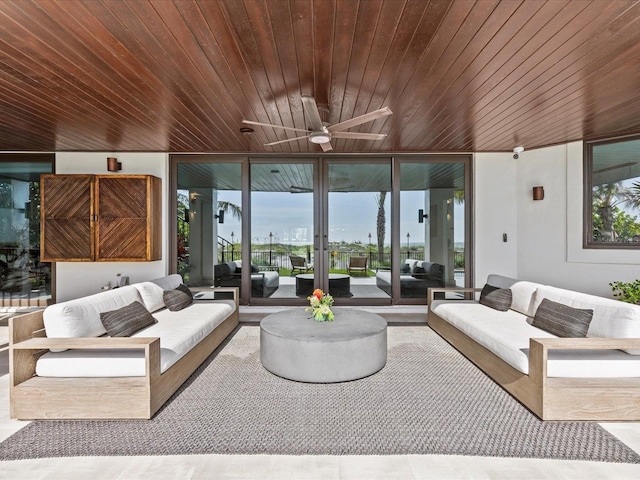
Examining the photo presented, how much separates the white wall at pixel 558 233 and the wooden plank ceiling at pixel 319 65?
694mm

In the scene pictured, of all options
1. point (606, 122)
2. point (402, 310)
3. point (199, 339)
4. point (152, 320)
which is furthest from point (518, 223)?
point (152, 320)

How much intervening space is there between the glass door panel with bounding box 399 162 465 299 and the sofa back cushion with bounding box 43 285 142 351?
424 cm

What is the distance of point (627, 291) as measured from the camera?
3971mm

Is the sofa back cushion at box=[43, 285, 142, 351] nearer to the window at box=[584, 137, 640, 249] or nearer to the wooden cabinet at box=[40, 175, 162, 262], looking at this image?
the wooden cabinet at box=[40, 175, 162, 262]

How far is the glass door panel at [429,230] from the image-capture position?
226 inches

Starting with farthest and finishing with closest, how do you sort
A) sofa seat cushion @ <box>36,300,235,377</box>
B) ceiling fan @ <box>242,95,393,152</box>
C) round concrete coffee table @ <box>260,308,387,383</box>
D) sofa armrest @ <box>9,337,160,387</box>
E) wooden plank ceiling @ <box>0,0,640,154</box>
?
round concrete coffee table @ <box>260,308,387,383</box>, ceiling fan @ <box>242,95,393,152</box>, sofa seat cushion @ <box>36,300,235,377</box>, sofa armrest @ <box>9,337,160,387</box>, wooden plank ceiling @ <box>0,0,640,154</box>

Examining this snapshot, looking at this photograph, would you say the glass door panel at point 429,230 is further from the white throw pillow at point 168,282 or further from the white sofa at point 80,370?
the white sofa at point 80,370

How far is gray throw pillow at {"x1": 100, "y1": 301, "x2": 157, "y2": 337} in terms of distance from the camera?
2881 mm

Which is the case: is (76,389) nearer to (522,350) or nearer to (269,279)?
(522,350)

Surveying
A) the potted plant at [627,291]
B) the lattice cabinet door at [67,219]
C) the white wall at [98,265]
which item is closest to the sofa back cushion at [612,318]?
the potted plant at [627,291]

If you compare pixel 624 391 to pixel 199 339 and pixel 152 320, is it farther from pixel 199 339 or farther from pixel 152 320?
pixel 152 320

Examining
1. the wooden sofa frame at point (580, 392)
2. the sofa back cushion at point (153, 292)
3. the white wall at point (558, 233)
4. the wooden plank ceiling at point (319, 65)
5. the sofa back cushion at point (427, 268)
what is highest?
the wooden plank ceiling at point (319, 65)

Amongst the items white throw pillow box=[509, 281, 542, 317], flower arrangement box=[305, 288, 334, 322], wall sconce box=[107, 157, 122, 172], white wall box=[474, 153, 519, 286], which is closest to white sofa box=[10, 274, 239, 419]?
flower arrangement box=[305, 288, 334, 322]

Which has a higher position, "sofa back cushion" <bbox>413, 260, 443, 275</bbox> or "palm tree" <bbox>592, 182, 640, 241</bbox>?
"palm tree" <bbox>592, 182, 640, 241</bbox>
